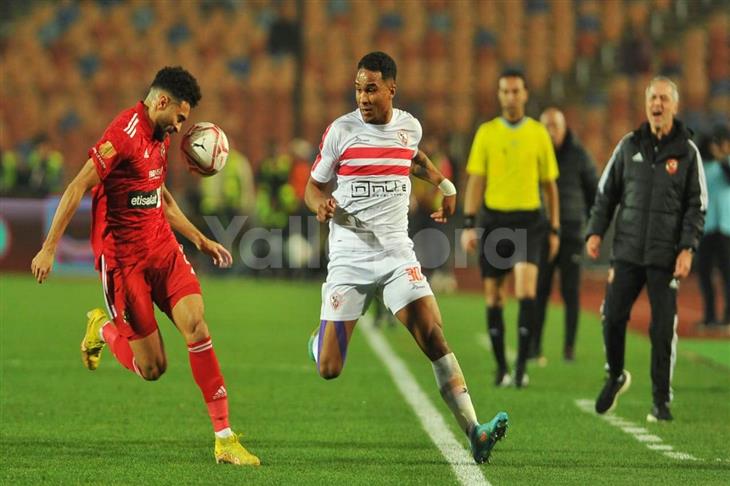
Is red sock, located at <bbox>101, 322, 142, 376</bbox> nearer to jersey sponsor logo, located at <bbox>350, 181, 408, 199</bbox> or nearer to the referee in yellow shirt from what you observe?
jersey sponsor logo, located at <bbox>350, 181, 408, 199</bbox>

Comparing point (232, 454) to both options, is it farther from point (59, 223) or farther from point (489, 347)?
point (489, 347)

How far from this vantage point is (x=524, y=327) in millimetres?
10961

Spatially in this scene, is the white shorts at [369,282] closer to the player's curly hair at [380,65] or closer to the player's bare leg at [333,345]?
the player's bare leg at [333,345]

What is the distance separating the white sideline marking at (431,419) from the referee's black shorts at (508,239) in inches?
43.1

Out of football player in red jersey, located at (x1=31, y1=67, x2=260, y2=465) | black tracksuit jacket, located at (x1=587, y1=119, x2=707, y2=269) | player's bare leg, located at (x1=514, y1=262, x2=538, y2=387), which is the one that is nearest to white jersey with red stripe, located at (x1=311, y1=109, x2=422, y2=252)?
football player in red jersey, located at (x1=31, y1=67, x2=260, y2=465)

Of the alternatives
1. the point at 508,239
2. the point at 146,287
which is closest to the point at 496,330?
the point at 508,239

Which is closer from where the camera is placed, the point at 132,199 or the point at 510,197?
the point at 132,199

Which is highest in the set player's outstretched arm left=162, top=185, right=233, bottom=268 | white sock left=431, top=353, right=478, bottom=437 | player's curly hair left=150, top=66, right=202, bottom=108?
player's curly hair left=150, top=66, right=202, bottom=108

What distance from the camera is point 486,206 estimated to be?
1088cm

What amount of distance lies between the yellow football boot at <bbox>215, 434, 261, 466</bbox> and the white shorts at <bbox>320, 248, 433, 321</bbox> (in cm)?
82

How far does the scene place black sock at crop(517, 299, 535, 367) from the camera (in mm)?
10750

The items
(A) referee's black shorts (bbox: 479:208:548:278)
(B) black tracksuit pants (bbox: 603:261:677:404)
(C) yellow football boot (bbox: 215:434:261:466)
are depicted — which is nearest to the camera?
(C) yellow football boot (bbox: 215:434:261:466)

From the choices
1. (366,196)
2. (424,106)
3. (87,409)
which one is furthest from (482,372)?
(424,106)

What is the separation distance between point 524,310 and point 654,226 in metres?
2.28
